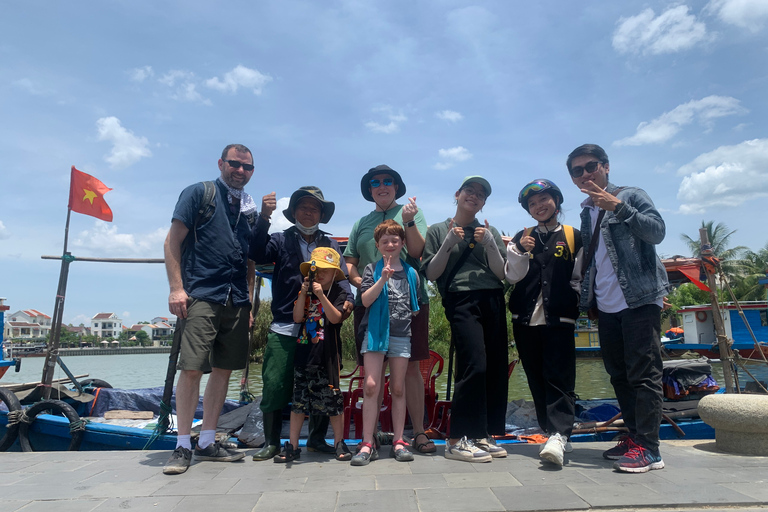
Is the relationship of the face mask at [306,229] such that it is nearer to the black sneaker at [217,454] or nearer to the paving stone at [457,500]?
the black sneaker at [217,454]

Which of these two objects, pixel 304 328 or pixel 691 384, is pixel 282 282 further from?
pixel 691 384

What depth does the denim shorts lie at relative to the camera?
3627 mm

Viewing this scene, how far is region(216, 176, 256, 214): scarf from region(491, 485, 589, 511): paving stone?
9.21ft

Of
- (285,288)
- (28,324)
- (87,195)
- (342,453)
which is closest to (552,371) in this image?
(342,453)

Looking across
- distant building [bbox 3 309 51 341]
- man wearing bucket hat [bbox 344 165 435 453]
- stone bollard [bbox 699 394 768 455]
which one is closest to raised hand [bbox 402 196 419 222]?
man wearing bucket hat [bbox 344 165 435 453]

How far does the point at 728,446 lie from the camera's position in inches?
149

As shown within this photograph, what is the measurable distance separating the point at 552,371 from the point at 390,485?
5.00ft

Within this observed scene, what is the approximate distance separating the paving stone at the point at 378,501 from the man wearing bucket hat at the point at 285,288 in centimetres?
117

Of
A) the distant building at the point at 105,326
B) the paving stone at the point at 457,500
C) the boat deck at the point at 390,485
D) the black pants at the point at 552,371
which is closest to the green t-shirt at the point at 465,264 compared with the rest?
the black pants at the point at 552,371

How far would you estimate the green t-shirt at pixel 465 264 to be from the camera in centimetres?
380

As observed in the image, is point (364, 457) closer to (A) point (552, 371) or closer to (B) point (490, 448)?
(B) point (490, 448)

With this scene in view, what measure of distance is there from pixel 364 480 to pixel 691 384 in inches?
161

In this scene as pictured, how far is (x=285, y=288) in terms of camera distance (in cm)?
393

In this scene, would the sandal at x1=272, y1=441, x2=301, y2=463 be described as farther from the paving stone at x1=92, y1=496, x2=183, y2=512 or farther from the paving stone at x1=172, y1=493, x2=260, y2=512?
the paving stone at x1=92, y1=496, x2=183, y2=512
